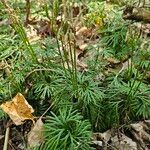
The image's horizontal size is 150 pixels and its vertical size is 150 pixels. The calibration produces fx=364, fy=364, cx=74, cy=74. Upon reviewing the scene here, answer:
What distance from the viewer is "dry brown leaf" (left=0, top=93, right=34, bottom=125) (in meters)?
2.43

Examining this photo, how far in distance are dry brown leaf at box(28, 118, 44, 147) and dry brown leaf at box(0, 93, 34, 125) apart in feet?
0.29

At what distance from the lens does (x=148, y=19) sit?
3457 mm

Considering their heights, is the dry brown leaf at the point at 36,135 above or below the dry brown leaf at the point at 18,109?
below

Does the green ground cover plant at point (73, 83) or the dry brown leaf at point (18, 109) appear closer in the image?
the green ground cover plant at point (73, 83)

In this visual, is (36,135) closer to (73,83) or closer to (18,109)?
(18,109)

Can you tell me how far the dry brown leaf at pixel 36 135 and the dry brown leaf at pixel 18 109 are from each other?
0.29 ft

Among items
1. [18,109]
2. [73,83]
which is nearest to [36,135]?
[18,109]

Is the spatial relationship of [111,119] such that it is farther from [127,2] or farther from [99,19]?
[127,2]

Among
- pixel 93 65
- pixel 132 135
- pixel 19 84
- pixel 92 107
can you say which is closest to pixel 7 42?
pixel 19 84

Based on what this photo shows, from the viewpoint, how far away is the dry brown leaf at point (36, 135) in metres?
2.30

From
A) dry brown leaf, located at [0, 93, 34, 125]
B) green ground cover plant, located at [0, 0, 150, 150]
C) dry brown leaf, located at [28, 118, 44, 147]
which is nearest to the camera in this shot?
green ground cover plant, located at [0, 0, 150, 150]

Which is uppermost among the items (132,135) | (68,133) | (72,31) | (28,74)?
(72,31)

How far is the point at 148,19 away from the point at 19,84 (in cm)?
154

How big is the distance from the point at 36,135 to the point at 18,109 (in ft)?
0.79
